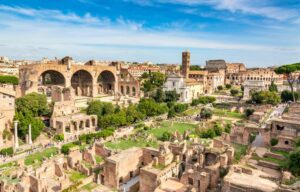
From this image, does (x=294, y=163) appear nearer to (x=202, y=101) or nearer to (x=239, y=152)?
(x=239, y=152)

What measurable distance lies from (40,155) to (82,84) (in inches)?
1411

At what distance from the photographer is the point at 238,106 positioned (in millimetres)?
49719

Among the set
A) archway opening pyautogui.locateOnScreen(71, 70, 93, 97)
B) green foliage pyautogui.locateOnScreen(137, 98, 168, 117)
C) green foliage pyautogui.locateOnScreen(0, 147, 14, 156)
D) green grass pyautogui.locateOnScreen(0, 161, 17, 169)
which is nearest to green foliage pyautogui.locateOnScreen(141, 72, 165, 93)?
archway opening pyautogui.locateOnScreen(71, 70, 93, 97)

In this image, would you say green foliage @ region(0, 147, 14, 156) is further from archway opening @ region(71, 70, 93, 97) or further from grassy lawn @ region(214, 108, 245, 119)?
archway opening @ region(71, 70, 93, 97)

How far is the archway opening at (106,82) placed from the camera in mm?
63469

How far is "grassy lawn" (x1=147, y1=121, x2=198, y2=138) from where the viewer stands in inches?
1304

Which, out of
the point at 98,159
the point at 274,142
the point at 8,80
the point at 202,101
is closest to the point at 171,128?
the point at 98,159

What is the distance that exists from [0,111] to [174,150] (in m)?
19.3

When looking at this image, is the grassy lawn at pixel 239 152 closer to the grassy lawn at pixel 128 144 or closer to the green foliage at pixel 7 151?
the grassy lawn at pixel 128 144

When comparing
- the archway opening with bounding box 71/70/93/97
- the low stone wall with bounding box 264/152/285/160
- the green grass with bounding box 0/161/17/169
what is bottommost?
the green grass with bounding box 0/161/17/169

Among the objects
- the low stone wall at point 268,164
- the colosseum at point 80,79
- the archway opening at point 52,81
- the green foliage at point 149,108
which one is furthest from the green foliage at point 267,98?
the archway opening at point 52,81

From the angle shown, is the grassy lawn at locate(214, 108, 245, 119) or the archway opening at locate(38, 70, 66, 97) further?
the archway opening at locate(38, 70, 66, 97)

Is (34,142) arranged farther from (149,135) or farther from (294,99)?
(294,99)

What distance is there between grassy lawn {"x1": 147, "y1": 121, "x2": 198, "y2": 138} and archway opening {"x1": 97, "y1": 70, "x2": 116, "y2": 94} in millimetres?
28928
